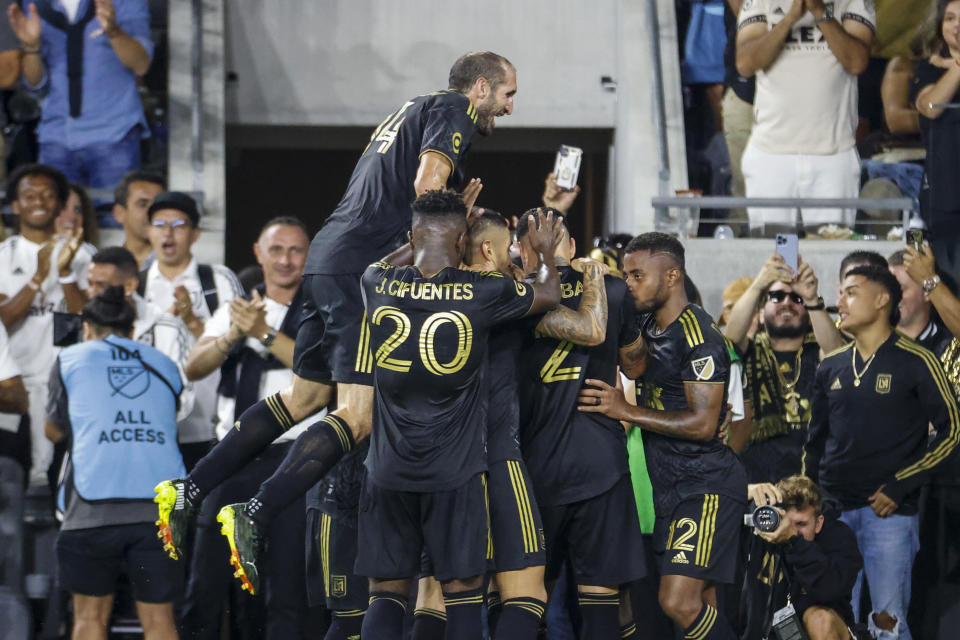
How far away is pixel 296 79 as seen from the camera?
12711 millimetres

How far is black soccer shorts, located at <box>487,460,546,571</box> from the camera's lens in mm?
5805

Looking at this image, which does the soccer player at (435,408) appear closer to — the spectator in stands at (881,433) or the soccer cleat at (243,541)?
the soccer cleat at (243,541)

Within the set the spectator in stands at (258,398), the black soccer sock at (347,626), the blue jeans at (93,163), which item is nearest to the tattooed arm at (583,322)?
the black soccer sock at (347,626)

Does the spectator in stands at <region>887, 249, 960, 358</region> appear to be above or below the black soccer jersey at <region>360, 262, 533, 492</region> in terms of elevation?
above

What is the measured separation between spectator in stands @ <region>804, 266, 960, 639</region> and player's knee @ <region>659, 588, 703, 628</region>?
5.30 ft

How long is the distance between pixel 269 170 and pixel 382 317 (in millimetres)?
10717

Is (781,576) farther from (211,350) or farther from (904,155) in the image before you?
(904,155)

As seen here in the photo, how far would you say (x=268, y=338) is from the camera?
7.63m

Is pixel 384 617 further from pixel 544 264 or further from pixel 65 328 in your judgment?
pixel 65 328

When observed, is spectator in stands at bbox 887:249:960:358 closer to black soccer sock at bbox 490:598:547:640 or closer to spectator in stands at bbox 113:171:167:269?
black soccer sock at bbox 490:598:547:640

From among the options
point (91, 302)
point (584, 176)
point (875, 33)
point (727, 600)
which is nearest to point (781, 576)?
point (727, 600)

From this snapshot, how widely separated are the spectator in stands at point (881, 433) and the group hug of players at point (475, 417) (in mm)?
1343

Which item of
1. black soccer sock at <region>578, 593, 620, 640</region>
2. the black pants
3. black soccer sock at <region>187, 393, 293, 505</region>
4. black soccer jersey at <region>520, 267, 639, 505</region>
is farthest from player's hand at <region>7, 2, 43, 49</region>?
black soccer sock at <region>578, 593, 620, 640</region>

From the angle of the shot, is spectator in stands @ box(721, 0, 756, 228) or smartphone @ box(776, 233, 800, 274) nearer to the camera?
smartphone @ box(776, 233, 800, 274)
